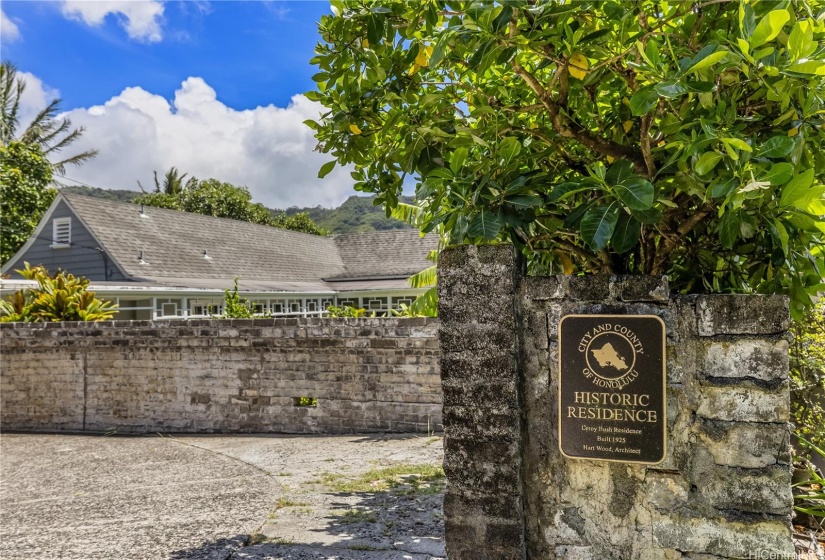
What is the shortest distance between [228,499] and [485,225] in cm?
396

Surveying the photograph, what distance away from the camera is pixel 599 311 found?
266 cm

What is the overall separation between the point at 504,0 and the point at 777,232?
141 centimetres

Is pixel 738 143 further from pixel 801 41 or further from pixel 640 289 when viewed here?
pixel 640 289

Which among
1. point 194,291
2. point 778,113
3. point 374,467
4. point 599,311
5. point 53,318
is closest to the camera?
point 778,113

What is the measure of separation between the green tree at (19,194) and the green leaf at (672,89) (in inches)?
945

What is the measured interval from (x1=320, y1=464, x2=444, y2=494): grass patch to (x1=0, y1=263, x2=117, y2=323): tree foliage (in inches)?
259

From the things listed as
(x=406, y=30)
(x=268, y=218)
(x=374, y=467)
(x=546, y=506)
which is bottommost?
(x=374, y=467)

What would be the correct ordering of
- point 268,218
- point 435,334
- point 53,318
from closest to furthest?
1. point 435,334
2. point 53,318
3. point 268,218

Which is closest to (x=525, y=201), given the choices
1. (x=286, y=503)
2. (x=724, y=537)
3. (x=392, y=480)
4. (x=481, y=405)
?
(x=481, y=405)

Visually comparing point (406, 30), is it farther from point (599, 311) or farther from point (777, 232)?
point (777, 232)

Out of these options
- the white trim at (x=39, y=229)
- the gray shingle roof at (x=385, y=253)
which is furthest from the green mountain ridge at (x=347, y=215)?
the white trim at (x=39, y=229)

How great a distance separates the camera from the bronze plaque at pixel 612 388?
2.53 metres

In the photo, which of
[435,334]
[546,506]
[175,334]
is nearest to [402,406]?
[435,334]

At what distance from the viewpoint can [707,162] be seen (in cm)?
206
